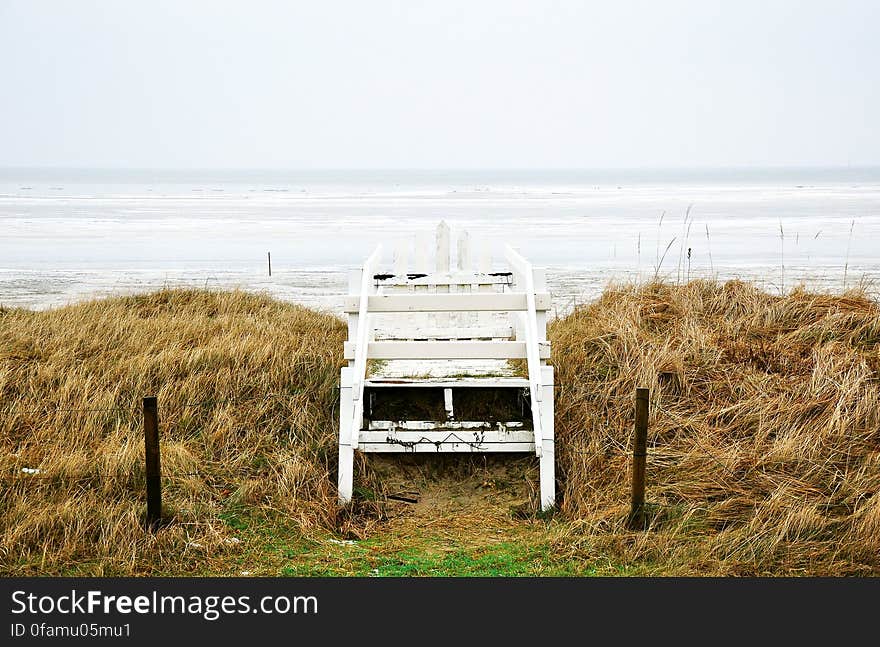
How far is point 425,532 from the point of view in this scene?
20.4 ft

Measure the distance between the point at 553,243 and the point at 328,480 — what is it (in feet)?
68.5

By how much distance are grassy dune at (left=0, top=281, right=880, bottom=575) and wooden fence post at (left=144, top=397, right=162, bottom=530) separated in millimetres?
159

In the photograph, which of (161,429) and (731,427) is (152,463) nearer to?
(161,429)

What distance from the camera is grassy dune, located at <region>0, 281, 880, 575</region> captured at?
18.3ft

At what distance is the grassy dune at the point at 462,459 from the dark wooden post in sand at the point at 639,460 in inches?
6.5

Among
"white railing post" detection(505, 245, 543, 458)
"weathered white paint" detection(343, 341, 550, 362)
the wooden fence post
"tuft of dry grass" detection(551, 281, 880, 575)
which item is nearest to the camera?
the wooden fence post

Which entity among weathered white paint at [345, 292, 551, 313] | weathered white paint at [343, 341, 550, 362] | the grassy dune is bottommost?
the grassy dune

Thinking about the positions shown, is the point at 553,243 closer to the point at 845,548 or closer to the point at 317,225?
the point at 317,225

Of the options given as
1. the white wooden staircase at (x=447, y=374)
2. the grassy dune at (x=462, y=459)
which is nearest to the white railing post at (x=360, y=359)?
the white wooden staircase at (x=447, y=374)

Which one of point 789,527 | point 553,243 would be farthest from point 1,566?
point 553,243

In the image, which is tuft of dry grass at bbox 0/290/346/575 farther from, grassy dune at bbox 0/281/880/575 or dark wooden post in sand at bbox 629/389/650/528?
dark wooden post in sand at bbox 629/389/650/528

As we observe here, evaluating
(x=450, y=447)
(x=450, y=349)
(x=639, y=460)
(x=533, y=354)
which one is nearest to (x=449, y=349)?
(x=450, y=349)

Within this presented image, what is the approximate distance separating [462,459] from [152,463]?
2.66 m

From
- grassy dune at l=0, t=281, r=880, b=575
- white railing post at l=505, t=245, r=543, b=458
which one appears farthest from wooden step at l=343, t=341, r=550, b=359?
grassy dune at l=0, t=281, r=880, b=575
